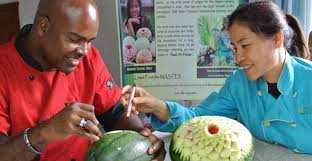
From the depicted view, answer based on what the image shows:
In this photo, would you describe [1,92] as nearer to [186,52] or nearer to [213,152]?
[213,152]

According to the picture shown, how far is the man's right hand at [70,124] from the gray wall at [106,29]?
162 cm

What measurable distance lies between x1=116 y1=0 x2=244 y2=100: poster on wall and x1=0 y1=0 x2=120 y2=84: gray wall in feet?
1.17

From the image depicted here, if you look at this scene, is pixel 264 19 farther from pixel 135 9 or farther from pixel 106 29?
pixel 106 29

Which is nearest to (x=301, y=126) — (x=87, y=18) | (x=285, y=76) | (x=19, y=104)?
(x=285, y=76)

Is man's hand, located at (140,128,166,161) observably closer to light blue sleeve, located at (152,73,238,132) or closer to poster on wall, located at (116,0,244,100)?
light blue sleeve, located at (152,73,238,132)

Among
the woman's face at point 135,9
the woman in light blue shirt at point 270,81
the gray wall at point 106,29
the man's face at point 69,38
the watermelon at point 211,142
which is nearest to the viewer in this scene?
the watermelon at point 211,142

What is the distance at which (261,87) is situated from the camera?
1513mm

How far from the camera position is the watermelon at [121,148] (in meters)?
1.15

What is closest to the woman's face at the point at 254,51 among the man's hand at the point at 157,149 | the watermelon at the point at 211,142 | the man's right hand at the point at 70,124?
the watermelon at the point at 211,142

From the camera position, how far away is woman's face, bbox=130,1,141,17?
2.31m

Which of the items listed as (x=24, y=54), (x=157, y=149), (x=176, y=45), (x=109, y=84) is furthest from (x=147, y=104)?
(x=176, y=45)

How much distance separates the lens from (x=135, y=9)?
232 centimetres

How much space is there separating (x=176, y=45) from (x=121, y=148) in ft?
4.31

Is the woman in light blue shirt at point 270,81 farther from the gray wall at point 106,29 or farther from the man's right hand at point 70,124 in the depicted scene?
the gray wall at point 106,29
